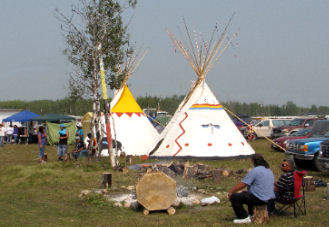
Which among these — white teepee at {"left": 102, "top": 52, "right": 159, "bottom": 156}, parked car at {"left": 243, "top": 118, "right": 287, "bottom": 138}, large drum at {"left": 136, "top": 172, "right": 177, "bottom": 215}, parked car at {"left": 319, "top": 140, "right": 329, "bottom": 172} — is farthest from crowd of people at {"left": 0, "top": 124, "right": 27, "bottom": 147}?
large drum at {"left": 136, "top": 172, "right": 177, "bottom": 215}

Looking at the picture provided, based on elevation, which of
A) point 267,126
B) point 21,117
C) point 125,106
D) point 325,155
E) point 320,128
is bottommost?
point 325,155

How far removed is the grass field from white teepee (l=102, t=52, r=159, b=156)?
6.13 meters

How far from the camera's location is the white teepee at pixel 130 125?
760 inches

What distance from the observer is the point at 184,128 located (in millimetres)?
16750

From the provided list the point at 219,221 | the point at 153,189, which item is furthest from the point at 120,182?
the point at 219,221

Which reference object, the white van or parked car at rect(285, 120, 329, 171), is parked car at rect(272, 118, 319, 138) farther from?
parked car at rect(285, 120, 329, 171)

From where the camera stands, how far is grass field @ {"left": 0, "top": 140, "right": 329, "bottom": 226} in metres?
7.38

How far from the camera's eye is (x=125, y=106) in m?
20.1

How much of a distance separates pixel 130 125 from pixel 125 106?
1017mm

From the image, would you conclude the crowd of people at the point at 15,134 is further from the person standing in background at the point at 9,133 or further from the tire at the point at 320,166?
the tire at the point at 320,166

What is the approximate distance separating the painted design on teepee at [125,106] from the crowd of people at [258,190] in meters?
13.1

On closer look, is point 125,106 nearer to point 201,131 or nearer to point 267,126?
point 201,131

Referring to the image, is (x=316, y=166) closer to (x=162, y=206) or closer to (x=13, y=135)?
(x=162, y=206)

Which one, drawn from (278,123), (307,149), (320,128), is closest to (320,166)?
(307,149)
